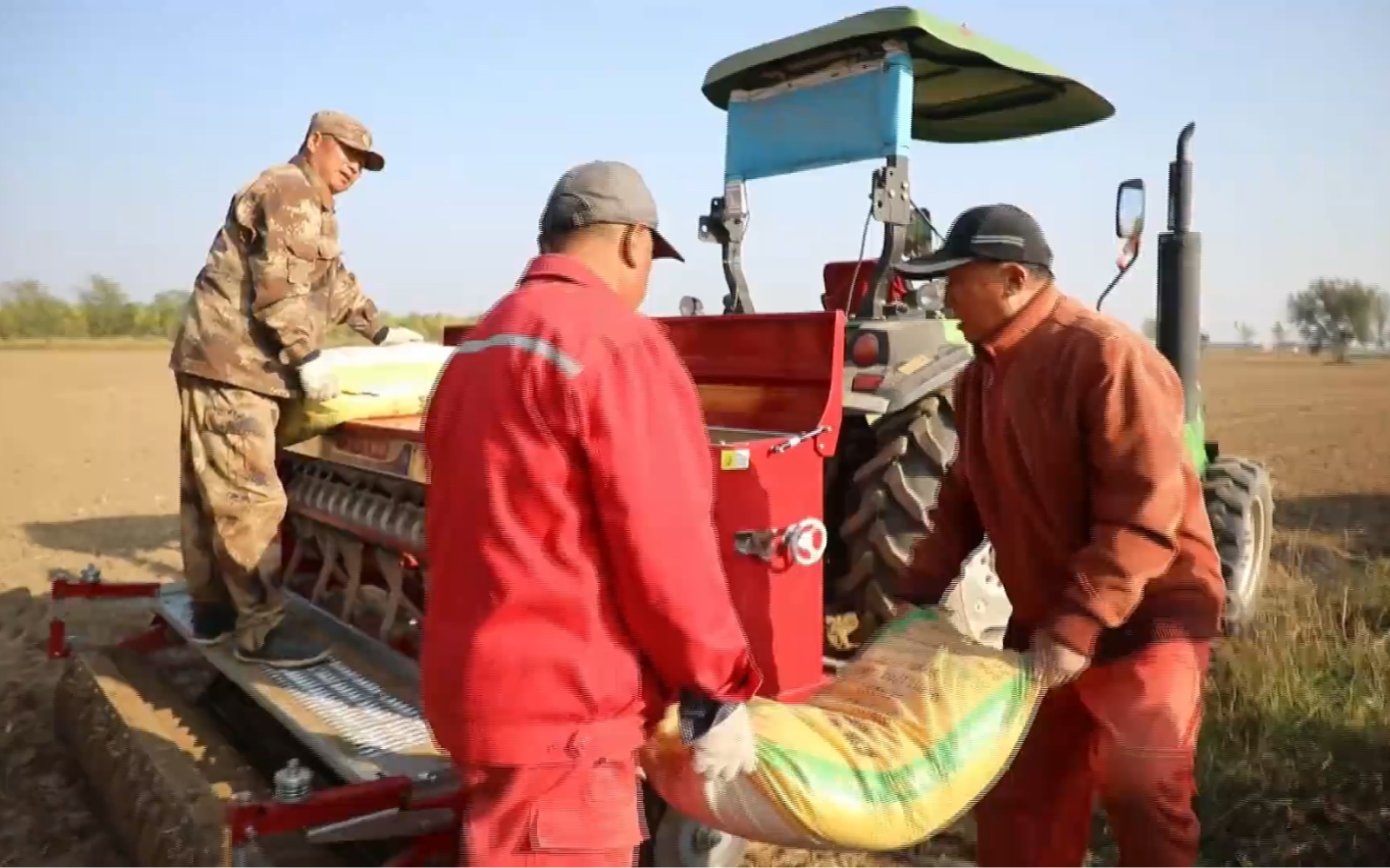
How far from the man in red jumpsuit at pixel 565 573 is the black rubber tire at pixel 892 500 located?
1752mm

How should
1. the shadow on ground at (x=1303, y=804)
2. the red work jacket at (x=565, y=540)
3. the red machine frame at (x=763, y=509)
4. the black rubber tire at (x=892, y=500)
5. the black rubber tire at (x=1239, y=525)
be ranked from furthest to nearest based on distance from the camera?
the black rubber tire at (x=1239, y=525) < the black rubber tire at (x=892, y=500) < the shadow on ground at (x=1303, y=804) < the red machine frame at (x=763, y=509) < the red work jacket at (x=565, y=540)

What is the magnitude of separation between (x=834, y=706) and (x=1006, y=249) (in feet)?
3.47

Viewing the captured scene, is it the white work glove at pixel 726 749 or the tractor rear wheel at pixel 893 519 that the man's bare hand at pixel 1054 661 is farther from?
the tractor rear wheel at pixel 893 519

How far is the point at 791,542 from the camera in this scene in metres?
2.78

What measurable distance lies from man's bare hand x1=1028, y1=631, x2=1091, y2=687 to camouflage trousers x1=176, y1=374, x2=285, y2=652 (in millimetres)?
2686

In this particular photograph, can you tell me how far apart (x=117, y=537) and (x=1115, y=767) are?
310 inches

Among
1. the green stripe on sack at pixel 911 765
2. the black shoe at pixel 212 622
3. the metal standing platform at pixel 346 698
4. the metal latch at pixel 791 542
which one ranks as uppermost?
the metal latch at pixel 791 542

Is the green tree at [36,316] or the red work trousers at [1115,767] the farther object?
the green tree at [36,316]

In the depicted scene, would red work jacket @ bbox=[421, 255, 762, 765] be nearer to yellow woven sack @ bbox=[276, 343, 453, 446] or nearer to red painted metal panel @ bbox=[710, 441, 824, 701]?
red painted metal panel @ bbox=[710, 441, 824, 701]

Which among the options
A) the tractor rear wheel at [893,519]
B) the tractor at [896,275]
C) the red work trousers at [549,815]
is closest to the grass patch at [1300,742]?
the tractor at [896,275]

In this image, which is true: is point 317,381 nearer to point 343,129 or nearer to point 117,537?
point 343,129

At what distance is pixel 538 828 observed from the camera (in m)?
1.60

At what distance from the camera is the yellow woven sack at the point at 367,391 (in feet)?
12.6

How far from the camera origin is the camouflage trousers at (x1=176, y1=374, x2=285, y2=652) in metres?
3.60
